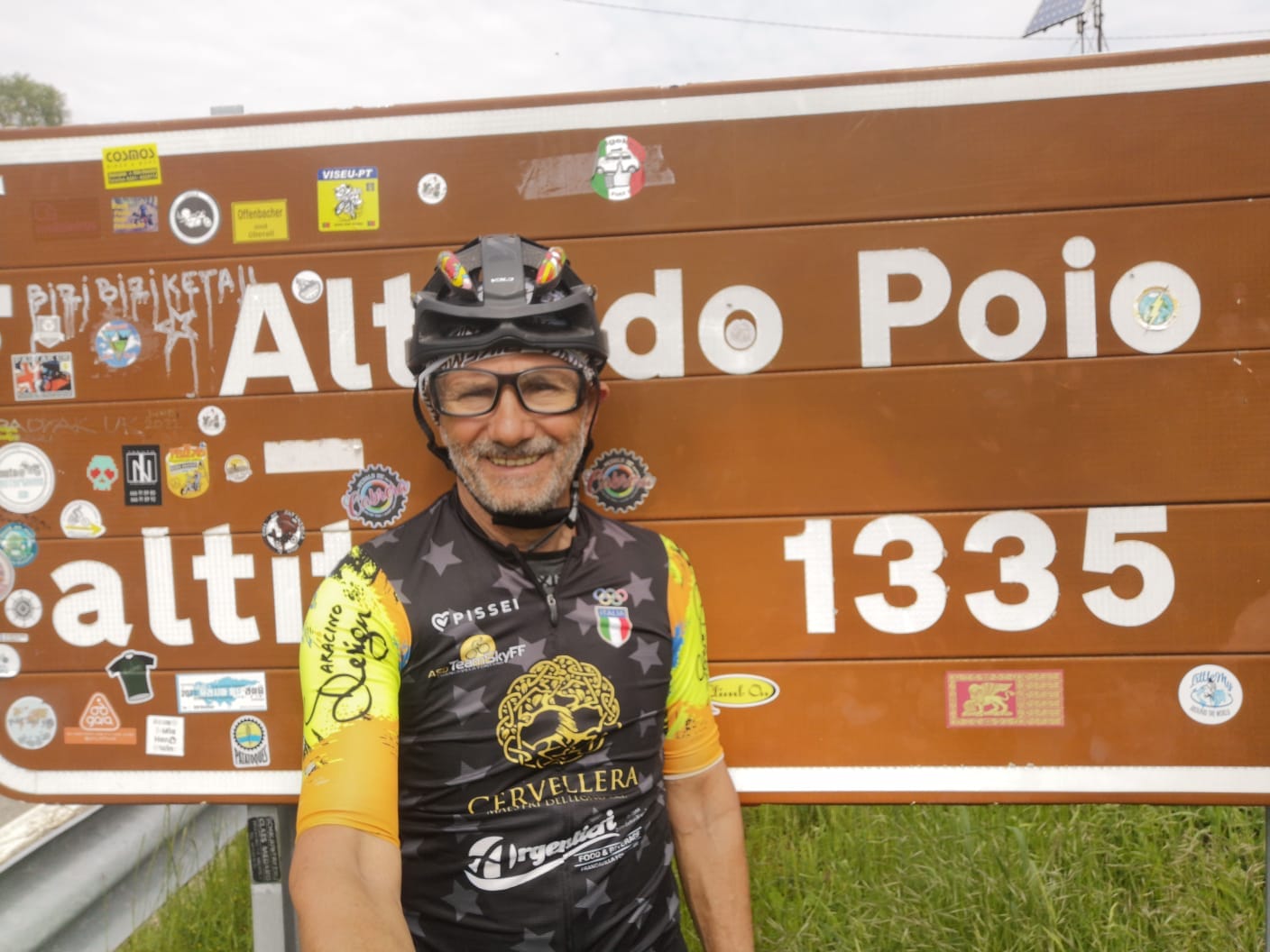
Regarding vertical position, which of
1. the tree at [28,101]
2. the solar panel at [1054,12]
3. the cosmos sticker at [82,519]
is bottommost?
the cosmos sticker at [82,519]

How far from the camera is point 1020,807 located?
10.9 ft

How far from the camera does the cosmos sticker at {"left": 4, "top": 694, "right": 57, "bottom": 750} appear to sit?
2367 mm

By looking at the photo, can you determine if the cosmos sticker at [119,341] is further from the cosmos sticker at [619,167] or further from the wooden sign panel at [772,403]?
the cosmos sticker at [619,167]

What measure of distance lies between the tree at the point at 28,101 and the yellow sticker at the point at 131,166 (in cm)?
2920

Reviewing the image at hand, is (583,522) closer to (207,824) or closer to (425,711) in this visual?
(425,711)

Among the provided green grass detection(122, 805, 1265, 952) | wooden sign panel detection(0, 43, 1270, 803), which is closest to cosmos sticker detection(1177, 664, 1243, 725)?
wooden sign panel detection(0, 43, 1270, 803)

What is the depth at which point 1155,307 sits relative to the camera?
6.92 feet

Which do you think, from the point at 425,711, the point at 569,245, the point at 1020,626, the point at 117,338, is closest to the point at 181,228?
the point at 117,338

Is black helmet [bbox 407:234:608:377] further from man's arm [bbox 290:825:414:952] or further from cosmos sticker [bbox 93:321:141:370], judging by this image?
man's arm [bbox 290:825:414:952]

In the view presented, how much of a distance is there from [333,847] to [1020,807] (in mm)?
2847

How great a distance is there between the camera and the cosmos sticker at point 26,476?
2.33 m

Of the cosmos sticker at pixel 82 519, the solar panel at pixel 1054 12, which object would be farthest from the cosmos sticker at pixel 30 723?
the solar panel at pixel 1054 12

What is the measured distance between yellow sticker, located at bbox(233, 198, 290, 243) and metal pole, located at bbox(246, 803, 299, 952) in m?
1.60

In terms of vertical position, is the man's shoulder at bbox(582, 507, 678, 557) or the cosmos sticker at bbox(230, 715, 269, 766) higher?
the man's shoulder at bbox(582, 507, 678, 557)
